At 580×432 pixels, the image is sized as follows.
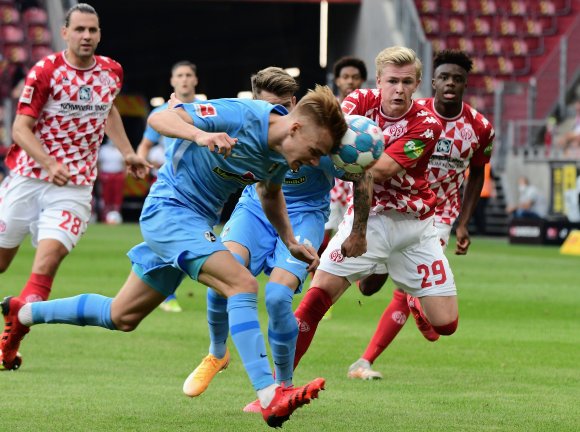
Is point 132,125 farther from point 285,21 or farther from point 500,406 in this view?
point 500,406

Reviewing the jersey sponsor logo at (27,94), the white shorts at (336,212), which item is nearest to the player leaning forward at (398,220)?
the jersey sponsor logo at (27,94)

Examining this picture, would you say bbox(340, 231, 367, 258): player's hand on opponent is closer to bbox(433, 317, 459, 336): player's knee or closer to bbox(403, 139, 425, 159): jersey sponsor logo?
bbox(403, 139, 425, 159): jersey sponsor logo

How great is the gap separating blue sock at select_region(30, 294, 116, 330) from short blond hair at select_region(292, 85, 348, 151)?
1809 millimetres

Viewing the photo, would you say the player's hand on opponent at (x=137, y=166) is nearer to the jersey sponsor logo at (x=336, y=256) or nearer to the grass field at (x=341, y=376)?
the grass field at (x=341, y=376)

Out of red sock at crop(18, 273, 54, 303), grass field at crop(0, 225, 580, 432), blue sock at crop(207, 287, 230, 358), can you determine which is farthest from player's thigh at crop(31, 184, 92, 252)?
blue sock at crop(207, 287, 230, 358)

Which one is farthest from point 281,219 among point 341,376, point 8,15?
point 8,15

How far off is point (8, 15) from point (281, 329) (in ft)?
89.6

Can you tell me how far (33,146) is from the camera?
9.07m

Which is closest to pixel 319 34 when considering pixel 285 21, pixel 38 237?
pixel 285 21

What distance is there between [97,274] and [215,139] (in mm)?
11126

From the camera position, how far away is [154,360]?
9461mm

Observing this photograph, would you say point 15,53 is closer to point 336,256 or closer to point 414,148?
point 336,256

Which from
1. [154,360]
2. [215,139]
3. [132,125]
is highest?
[215,139]

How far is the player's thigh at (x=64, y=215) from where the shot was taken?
933 centimetres
